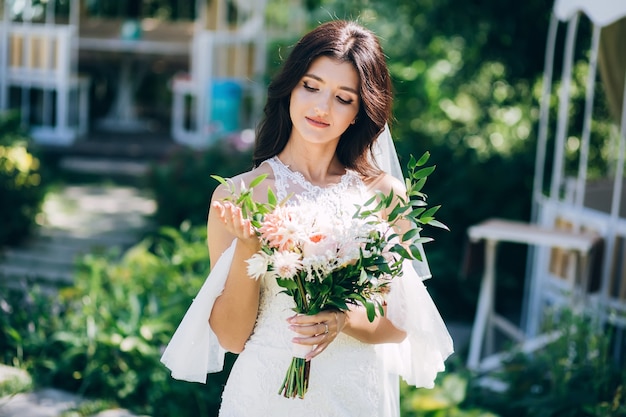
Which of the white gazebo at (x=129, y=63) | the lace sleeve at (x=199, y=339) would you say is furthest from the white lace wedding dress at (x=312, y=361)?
the white gazebo at (x=129, y=63)

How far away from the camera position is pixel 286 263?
2.16 meters

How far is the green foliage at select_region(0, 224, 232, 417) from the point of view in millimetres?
4406

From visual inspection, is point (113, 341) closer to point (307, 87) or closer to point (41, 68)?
point (307, 87)

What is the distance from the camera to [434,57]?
12.0m

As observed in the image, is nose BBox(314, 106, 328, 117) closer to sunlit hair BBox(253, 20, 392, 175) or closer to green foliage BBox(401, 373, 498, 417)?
sunlit hair BBox(253, 20, 392, 175)

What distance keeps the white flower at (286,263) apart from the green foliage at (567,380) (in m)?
2.43

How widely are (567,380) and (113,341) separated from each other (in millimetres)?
2389

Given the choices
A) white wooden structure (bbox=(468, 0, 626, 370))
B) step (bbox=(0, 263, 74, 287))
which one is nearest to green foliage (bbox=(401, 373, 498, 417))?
white wooden structure (bbox=(468, 0, 626, 370))

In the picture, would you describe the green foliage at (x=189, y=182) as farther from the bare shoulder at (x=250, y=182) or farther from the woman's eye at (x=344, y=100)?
the woman's eye at (x=344, y=100)

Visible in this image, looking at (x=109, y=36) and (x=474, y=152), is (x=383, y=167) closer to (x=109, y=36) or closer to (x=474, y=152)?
(x=474, y=152)

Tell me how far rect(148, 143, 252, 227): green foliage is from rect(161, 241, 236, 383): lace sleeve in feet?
16.5

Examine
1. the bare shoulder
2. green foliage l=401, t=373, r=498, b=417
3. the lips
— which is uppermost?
the lips

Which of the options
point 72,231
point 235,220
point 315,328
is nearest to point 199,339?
point 315,328

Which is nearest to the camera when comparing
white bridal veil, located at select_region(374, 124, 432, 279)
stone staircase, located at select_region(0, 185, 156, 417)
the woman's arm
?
the woman's arm
